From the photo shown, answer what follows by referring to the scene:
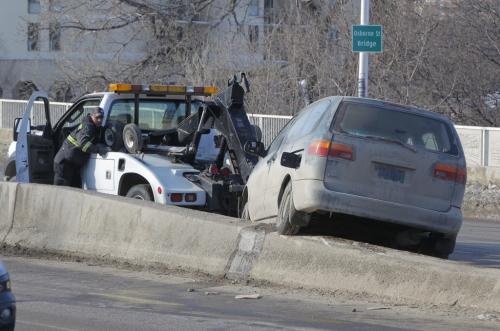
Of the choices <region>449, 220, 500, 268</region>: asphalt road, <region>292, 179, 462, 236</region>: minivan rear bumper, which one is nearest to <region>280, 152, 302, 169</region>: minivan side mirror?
<region>292, 179, 462, 236</region>: minivan rear bumper

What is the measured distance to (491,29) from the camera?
28781mm

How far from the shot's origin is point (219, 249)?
33.5ft

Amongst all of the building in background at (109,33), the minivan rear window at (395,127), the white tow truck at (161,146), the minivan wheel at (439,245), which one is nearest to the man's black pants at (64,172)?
the white tow truck at (161,146)

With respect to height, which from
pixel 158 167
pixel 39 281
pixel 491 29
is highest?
pixel 491 29

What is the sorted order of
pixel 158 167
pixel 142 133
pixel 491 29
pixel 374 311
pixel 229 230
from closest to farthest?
pixel 374 311, pixel 229 230, pixel 158 167, pixel 142 133, pixel 491 29

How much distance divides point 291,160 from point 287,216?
1.91ft

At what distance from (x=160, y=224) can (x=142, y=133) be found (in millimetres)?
3354

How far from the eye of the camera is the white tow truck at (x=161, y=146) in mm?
12914

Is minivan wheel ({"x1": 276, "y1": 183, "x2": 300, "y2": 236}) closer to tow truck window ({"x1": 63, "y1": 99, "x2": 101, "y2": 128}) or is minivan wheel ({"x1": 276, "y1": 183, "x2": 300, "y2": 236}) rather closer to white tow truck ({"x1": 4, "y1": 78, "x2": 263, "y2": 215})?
white tow truck ({"x1": 4, "y1": 78, "x2": 263, "y2": 215})

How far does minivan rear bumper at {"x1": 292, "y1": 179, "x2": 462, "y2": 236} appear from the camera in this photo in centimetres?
938

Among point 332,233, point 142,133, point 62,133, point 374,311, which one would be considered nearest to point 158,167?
point 142,133

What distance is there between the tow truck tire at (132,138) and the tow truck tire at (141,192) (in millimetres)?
514

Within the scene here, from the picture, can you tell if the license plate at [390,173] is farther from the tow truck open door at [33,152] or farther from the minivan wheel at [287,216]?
the tow truck open door at [33,152]

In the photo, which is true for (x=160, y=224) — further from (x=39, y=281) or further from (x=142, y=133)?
(x=142, y=133)
